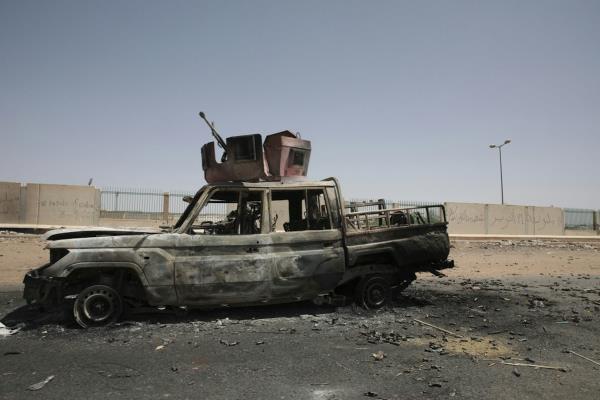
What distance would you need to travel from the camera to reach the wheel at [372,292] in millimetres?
6441

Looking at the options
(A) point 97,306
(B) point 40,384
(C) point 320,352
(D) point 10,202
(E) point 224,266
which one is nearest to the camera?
(B) point 40,384

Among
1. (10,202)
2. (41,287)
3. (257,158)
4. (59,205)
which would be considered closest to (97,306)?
(41,287)

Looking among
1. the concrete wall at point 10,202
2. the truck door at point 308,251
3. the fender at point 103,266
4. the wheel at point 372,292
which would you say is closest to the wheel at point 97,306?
the fender at point 103,266

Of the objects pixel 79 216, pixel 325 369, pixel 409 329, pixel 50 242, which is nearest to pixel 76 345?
pixel 50 242

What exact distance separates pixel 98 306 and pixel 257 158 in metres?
2.78

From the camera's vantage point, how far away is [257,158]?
5.95 m

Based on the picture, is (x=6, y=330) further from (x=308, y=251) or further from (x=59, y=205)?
(x=59, y=205)

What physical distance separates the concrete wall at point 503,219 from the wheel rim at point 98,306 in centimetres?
2123

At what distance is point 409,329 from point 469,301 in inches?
89.2

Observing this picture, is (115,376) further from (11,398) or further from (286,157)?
(286,157)

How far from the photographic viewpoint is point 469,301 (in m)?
7.32

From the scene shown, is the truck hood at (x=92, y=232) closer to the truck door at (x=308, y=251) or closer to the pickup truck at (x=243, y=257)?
the pickup truck at (x=243, y=257)

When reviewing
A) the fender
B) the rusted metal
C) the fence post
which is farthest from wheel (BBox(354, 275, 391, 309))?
the fence post

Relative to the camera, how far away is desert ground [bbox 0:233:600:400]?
3707 mm
